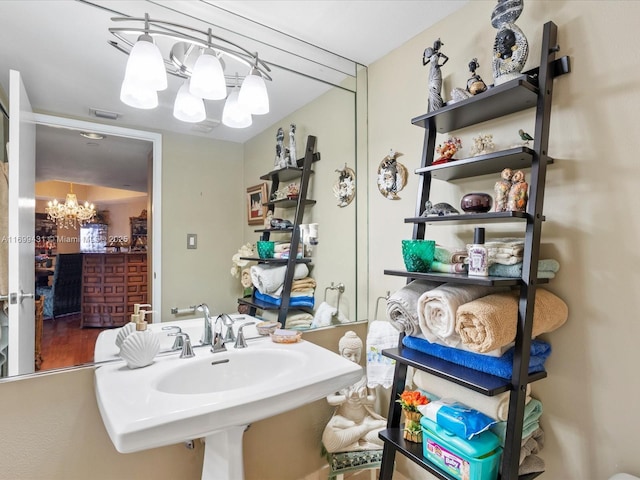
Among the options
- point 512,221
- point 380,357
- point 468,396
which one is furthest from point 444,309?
point 380,357

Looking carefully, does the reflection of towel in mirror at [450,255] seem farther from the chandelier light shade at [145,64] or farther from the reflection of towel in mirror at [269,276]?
the chandelier light shade at [145,64]

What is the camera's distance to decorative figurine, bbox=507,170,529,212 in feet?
3.37

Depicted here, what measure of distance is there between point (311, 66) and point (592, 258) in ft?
4.82

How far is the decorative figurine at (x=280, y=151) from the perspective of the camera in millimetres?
1656

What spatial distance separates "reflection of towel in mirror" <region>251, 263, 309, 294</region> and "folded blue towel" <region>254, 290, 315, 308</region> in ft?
0.07

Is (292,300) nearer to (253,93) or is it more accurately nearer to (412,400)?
(412,400)

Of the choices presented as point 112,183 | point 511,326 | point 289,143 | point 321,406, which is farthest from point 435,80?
point 321,406

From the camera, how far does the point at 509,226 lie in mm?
1194

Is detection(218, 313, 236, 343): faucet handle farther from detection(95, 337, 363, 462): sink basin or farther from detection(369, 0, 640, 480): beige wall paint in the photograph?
detection(369, 0, 640, 480): beige wall paint

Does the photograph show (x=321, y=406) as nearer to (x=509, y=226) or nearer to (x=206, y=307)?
(x=206, y=307)

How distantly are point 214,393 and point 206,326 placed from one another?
1.56 ft

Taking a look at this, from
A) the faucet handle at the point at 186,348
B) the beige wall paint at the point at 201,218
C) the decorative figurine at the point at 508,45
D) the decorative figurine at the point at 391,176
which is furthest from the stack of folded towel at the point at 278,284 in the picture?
the decorative figurine at the point at 508,45

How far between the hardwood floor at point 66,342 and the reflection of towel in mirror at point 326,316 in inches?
37.4

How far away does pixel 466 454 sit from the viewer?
0.97m
